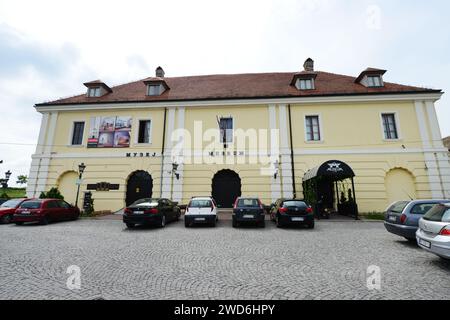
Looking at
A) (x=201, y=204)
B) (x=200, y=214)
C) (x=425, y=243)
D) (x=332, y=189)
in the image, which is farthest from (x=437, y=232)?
(x=332, y=189)

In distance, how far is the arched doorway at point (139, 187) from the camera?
15.9m

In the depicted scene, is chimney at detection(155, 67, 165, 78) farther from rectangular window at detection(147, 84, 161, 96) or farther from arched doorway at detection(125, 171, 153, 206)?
arched doorway at detection(125, 171, 153, 206)

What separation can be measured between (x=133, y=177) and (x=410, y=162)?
2070 cm

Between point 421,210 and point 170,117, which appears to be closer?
point 421,210

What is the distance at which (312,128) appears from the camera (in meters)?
16.0

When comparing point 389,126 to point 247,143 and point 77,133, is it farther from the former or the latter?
point 77,133

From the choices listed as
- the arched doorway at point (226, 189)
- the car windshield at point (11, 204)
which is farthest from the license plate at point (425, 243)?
the car windshield at point (11, 204)

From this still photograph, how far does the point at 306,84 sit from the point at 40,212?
2036 centimetres

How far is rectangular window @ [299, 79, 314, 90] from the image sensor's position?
1716 cm

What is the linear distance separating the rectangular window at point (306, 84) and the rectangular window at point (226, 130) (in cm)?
681

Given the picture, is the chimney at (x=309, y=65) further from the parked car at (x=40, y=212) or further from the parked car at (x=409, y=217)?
the parked car at (x=40, y=212)
